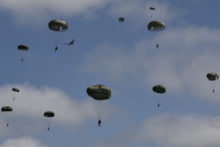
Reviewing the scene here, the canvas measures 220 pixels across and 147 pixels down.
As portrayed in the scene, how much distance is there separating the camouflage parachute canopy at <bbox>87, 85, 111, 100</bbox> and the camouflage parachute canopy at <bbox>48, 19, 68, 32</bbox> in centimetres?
1486

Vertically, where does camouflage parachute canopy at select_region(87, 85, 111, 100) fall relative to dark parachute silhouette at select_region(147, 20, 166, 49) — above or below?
below

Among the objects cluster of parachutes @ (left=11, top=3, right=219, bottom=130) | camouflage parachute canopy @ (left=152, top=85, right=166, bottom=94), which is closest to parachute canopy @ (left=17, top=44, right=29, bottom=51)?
cluster of parachutes @ (left=11, top=3, right=219, bottom=130)

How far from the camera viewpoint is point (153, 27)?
103m

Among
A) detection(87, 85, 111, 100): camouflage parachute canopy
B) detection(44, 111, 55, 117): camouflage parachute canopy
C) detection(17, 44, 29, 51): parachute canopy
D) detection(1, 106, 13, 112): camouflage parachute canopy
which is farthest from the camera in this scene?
detection(1, 106, 13, 112): camouflage parachute canopy

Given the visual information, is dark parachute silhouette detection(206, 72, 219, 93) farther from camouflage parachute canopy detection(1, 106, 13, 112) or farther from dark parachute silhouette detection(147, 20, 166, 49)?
camouflage parachute canopy detection(1, 106, 13, 112)

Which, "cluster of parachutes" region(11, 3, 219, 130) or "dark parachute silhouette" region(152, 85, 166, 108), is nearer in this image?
"cluster of parachutes" region(11, 3, 219, 130)

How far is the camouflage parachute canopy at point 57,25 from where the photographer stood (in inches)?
3814

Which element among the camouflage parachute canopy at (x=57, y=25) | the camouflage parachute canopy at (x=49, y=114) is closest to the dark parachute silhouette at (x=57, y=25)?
the camouflage parachute canopy at (x=57, y=25)

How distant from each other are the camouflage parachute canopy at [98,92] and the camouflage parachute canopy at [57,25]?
14.9 m

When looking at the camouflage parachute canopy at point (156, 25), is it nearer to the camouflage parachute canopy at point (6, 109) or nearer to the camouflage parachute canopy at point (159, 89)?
the camouflage parachute canopy at point (159, 89)

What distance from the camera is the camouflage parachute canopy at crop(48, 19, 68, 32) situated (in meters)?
96.9

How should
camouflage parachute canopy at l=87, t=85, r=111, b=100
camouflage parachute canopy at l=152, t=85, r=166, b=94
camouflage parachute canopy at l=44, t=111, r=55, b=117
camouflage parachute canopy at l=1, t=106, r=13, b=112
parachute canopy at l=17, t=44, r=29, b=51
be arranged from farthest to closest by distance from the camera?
1. camouflage parachute canopy at l=1, t=106, r=13, b=112
2. camouflage parachute canopy at l=44, t=111, r=55, b=117
3. parachute canopy at l=17, t=44, r=29, b=51
4. camouflage parachute canopy at l=152, t=85, r=166, b=94
5. camouflage parachute canopy at l=87, t=85, r=111, b=100

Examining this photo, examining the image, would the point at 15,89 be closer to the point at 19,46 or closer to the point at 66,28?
the point at 19,46

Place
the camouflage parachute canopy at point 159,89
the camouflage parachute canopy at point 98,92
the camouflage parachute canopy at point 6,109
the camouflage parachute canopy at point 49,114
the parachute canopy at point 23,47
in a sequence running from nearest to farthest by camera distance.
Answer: the camouflage parachute canopy at point 98,92 < the camouflage parachute canopy at point 159,89 < the parachute canopy at point 23,47 < the camouflage parachute canopy at point 49,114 < the camouflage parachute canopy at point 6,109
